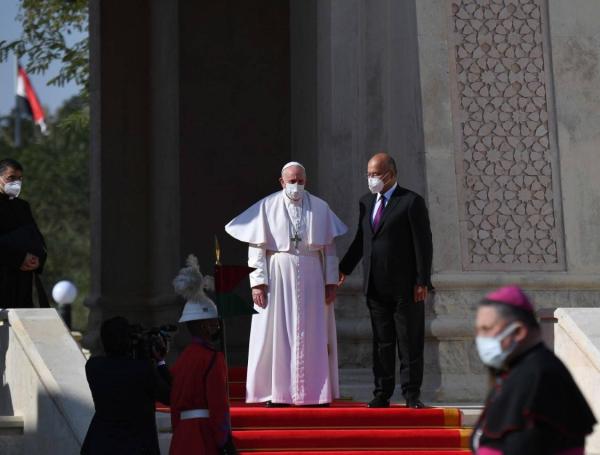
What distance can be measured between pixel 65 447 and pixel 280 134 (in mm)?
10028

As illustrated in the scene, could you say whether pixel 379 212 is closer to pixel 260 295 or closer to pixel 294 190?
pixel 294 190

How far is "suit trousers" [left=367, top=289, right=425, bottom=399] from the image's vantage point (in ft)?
38.0

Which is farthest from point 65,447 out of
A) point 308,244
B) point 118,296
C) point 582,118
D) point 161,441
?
point 118,296

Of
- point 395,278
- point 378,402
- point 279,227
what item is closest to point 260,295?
point 279,227

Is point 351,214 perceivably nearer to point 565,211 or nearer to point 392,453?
point 565,211

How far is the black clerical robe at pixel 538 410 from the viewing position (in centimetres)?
563

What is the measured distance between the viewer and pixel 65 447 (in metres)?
10.5

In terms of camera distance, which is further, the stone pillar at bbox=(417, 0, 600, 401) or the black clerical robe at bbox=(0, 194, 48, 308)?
the stone pillar at bbox=(417, 0, 600, 401)

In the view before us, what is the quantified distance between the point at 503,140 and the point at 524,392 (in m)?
8.26

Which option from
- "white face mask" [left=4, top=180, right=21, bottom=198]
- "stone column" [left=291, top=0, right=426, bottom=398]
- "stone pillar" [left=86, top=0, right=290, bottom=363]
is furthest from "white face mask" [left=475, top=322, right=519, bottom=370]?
"stone pillar" [left=86, top=0, right=290, bottom=363]

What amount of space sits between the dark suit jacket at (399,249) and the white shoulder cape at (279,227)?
1.58 ft

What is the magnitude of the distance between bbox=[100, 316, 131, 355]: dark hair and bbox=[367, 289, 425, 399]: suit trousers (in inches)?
123

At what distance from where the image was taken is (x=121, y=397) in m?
8.91

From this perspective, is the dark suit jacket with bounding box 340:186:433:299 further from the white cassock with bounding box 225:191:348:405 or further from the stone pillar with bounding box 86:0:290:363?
the stone pillar with bounding box 86:0:290:363
